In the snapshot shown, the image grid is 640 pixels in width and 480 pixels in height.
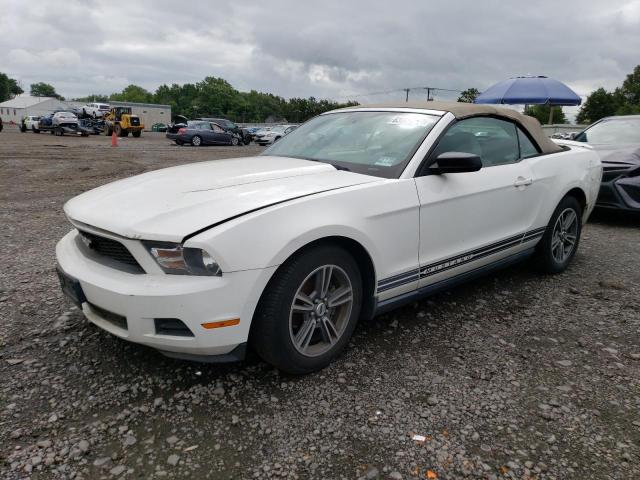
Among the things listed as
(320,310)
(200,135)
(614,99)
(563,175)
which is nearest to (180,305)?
(320,310)

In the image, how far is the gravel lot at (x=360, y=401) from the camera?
2.03m

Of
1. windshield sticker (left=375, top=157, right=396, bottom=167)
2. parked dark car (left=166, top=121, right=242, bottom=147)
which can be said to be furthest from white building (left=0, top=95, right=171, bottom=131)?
windshield sticker (left=375, top=157, right=396, bottom=167)

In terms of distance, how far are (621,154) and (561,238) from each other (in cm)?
324

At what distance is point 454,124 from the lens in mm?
3338

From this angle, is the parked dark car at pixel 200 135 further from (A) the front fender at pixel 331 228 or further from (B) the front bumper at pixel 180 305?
(B) the front bumper at pixel 180 305

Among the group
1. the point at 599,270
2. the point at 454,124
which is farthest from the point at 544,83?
the point at 454,124

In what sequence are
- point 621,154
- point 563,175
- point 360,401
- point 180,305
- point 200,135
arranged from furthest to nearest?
point 200,135
point 621,154
point 563,175
point 360,401
point 180,305

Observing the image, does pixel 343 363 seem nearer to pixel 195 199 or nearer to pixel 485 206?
pixel 195 199

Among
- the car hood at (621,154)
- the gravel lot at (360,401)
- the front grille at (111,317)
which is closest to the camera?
the gravel lot at (360,401)

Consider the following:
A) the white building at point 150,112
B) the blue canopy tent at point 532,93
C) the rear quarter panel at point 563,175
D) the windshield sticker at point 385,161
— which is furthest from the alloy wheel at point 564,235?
the white building at point 150,112

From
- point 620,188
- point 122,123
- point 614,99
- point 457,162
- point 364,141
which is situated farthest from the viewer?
point 614,99

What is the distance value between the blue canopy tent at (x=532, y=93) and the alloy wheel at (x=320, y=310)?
13.2m

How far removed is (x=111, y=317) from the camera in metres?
2.35

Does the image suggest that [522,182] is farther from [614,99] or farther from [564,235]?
[614,99]
